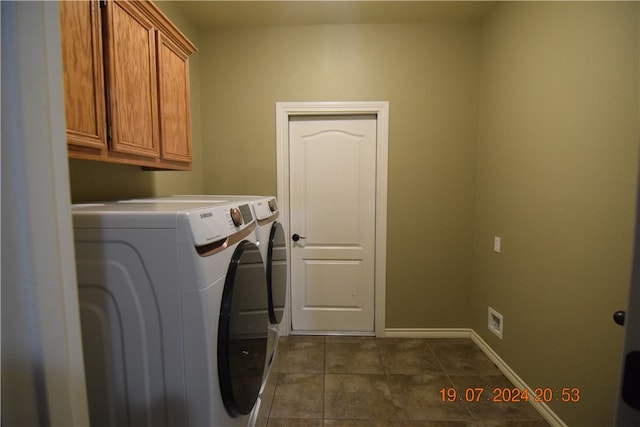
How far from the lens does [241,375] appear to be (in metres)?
0.91

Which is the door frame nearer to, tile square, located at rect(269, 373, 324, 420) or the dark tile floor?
the dark tile floor

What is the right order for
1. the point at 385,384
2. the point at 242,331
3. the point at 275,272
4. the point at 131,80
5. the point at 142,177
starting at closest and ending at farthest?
the point at 242,331 < the point at 131,80 < the point at 275,272 < the point at 142,177 < the point at 385,384

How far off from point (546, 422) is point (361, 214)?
5.84 feet

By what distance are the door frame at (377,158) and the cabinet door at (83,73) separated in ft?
4.91

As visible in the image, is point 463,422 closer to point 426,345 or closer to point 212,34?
point 426,345

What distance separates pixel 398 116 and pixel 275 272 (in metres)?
1.73

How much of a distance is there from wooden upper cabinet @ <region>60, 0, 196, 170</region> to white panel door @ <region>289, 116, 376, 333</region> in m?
1.12

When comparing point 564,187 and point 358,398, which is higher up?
point 564,187

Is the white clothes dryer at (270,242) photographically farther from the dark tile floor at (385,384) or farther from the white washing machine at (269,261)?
the dark tile floor at (385,384)

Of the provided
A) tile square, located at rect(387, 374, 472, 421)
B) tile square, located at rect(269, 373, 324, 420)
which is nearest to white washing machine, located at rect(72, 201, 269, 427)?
tile square, located at rect(269, 373, 324, 420)

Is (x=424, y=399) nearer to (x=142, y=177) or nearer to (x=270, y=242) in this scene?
(x=270, y=242)

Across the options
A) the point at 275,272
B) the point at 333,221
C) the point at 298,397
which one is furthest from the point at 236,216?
the point at 333,221

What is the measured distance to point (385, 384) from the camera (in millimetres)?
1920

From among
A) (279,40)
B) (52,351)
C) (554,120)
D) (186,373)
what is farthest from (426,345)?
(279,40)
